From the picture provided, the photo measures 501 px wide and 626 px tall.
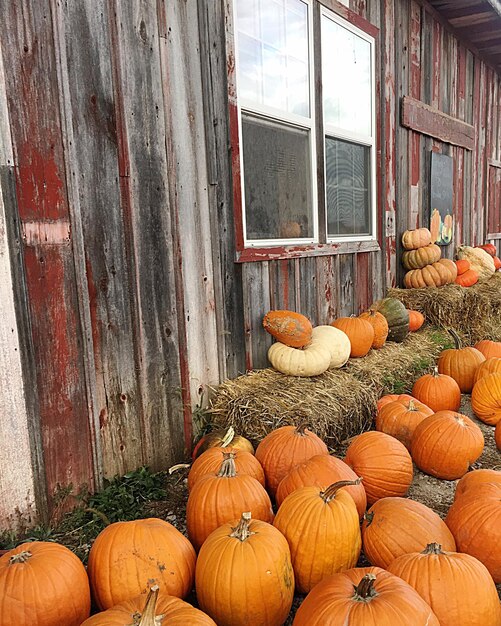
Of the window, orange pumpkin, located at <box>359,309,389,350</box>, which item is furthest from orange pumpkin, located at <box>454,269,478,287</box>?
orange pumpkin, located at <box>359,309,389,350</box>

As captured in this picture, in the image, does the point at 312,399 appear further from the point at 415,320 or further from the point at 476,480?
the point at 415,320

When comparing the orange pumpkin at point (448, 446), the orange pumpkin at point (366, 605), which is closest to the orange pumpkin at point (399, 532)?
the orange pumpkin at point (366, 605)

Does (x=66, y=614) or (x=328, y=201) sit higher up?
A: (x=328, y=201)

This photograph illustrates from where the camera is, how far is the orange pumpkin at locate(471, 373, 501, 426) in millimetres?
3221

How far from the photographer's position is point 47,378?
84.8 inches

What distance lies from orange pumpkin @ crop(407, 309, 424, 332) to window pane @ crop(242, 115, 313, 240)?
155cm

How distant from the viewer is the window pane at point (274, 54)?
3203 mm

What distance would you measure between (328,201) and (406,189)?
175cm

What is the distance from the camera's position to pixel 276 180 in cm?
355

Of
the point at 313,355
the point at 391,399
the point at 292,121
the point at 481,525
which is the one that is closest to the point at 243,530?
the point at 481,525

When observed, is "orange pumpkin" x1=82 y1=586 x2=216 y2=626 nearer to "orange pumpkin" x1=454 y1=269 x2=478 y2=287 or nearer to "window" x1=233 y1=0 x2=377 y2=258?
"window" x1=233 y1=0 x2=377 y2=258

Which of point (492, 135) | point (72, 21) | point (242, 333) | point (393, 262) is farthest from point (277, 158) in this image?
point (492, 135)

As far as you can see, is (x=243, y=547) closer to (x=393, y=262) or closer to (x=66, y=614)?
(x=66, y=614)

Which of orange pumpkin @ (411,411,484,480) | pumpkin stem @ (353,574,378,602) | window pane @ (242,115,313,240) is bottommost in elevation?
orange pumpkin @ (411,411,484,480)
